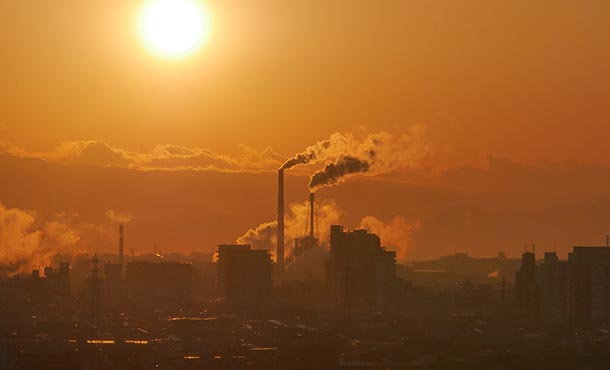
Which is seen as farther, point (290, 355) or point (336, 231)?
point (336, 231)

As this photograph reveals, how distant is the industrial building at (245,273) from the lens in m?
138

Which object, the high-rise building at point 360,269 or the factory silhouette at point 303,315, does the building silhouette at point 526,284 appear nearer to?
the factory silhouette at point 303,315

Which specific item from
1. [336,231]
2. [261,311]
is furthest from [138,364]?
[336,231]

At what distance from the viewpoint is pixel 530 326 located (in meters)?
117

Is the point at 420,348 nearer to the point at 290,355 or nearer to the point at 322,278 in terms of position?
the point at 290,355

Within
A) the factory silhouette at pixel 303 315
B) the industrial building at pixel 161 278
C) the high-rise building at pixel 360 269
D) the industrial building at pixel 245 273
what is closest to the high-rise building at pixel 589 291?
the factory silhouette at pixel 303 315

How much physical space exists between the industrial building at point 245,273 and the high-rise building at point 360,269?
5202mm

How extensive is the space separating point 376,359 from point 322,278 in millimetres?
65401

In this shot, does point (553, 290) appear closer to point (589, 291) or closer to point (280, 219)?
point (589, 291)

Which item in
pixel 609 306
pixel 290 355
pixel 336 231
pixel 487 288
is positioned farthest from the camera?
pixel 487 288

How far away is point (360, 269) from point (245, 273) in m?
9.91

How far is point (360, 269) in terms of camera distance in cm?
13512

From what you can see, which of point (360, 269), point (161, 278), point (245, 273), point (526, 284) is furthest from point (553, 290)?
point (161, 278)

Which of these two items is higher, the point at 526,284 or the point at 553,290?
the point at 526,284
